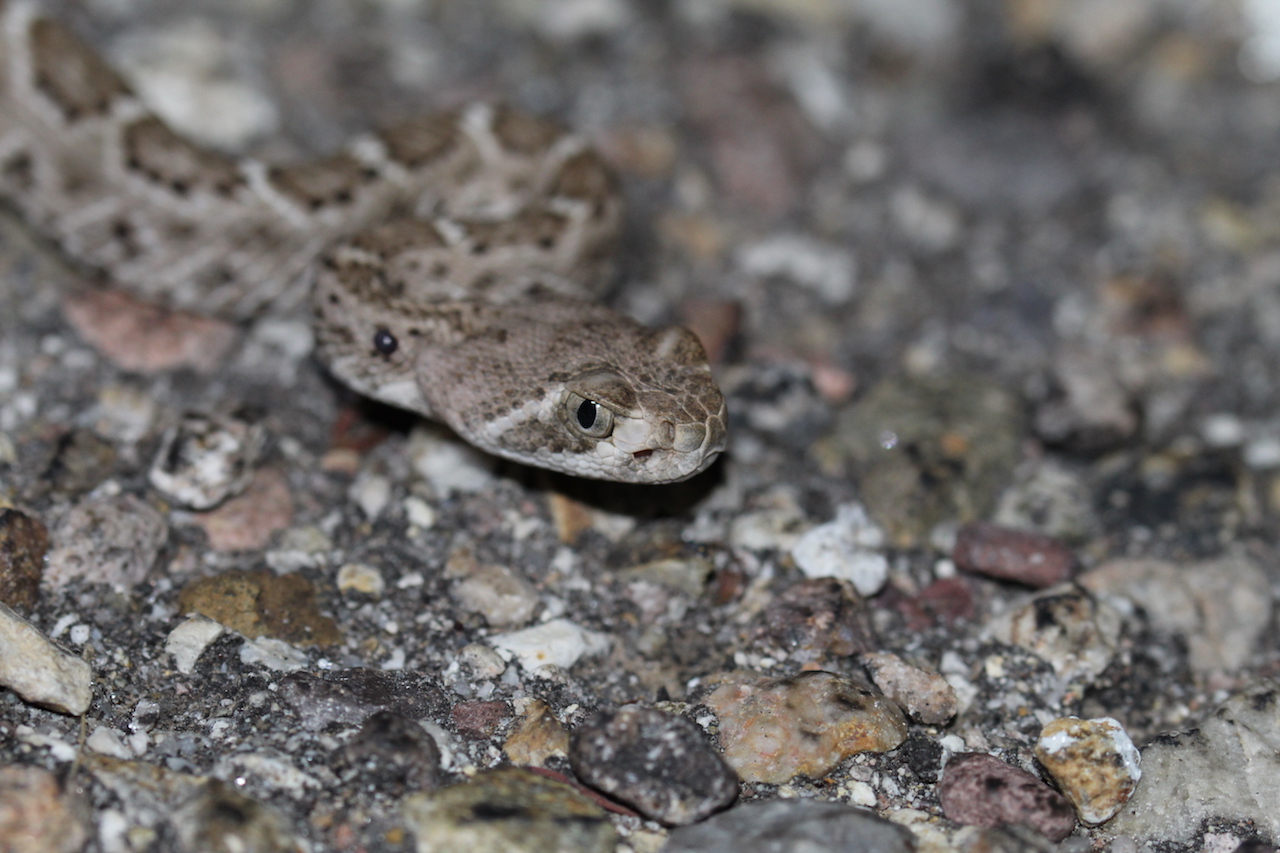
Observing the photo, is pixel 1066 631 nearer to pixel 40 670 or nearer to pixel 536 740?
pixel 536 740

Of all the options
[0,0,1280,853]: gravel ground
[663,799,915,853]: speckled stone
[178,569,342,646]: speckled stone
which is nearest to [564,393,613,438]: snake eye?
[0,0,1280,853]: gravel ground

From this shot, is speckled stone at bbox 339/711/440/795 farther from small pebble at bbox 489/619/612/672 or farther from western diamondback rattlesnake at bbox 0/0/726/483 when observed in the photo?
western diamondback rattlesnake at bbox 0/0/726/483

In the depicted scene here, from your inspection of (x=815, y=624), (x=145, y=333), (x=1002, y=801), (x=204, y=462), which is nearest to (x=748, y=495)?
(x=815, y=624)

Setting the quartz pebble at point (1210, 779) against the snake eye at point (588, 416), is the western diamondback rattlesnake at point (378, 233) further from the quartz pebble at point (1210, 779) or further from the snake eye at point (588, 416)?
the quartz pebble at point (1210, 779)

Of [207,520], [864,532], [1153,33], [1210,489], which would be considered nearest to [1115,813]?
[864,532]

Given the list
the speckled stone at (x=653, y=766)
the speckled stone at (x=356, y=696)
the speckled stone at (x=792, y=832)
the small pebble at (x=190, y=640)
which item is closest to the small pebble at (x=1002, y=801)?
the speckled stone at (x=792, y=832)

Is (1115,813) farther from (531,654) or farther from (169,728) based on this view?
(169,728)
